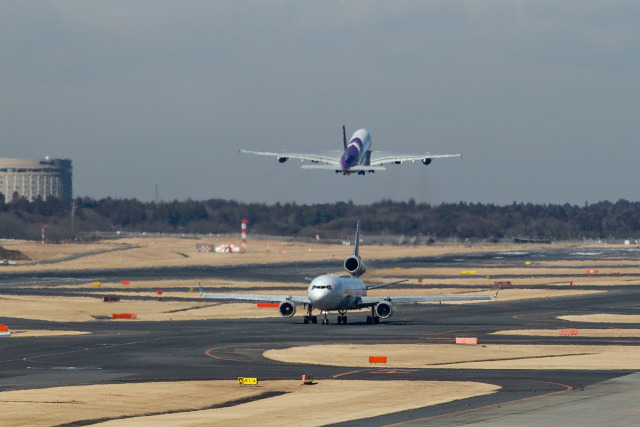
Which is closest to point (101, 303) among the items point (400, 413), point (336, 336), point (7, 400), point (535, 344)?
point (336, 336)

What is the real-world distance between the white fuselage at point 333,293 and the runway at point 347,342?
5.59ft

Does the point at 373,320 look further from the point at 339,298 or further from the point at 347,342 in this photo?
the point at 347,342

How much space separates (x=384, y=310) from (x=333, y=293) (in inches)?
215

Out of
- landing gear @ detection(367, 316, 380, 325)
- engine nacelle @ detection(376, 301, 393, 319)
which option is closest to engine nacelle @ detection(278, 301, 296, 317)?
landing gear @ detection(367, 316, 380, 325)

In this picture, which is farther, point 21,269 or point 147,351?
point 21,269

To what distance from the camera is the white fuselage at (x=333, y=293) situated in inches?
3231

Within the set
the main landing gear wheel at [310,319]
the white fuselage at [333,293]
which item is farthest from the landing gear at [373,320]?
the main landing gear wheel at [310,319]

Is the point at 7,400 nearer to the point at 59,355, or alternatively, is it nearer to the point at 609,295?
the point at 59,355

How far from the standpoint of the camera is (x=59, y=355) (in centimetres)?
6341

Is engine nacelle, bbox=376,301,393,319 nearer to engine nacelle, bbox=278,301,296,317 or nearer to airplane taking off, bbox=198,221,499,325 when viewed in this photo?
airplane taking off, bbox=198,221,499,325

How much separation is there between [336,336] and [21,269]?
4464 inches

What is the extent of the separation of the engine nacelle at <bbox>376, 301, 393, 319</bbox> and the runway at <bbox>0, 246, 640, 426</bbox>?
58.9 inches

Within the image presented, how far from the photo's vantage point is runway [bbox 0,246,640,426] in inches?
→ 1687

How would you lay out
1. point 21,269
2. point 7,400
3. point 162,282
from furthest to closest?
point 21,269 < point 162,282 < point 7,400
